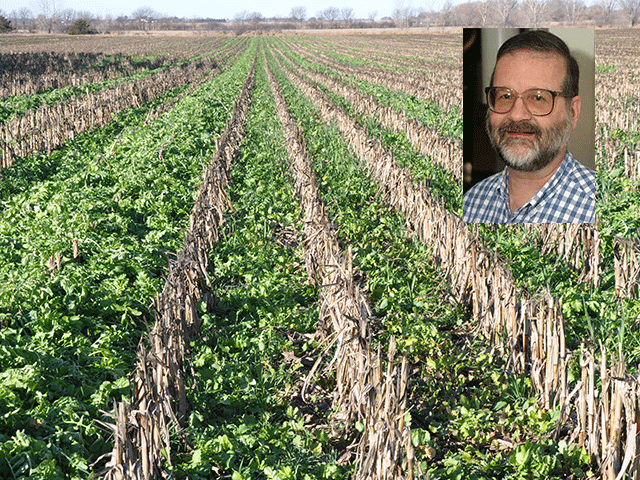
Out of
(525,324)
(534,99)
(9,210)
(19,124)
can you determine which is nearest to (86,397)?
(525,324)

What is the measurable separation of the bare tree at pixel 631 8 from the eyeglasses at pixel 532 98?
77226 millimetres

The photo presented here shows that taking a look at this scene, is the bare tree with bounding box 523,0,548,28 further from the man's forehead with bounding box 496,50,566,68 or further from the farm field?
the man's forehead with bounding box 496,50,566,68

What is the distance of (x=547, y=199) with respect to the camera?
4035 millimetres

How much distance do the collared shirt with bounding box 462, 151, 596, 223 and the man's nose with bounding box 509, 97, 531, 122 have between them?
1.42 feet

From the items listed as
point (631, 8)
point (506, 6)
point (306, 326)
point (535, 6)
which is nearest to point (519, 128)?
point (306, 326)

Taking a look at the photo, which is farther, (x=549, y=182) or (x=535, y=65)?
(x=549, y=182)

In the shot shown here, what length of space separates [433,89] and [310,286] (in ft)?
51.4

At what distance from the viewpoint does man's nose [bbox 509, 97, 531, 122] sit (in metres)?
3.69

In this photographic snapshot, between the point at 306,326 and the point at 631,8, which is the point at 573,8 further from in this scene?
the point at 306,326

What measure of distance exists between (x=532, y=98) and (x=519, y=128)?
0.19 meters

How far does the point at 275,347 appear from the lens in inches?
195

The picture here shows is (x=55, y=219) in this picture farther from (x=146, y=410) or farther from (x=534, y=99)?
(x=534, y=99)

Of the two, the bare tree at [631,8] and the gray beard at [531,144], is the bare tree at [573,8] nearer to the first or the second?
the bare tree at [631,8]

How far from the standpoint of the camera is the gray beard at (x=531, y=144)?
372cm
